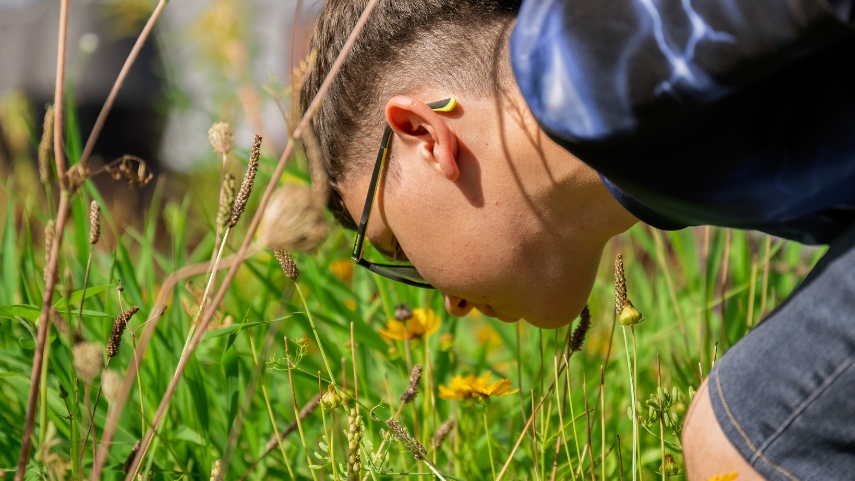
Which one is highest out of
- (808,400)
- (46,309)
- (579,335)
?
(46,309)

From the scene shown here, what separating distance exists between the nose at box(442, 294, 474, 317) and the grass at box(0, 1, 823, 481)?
0.11 ft

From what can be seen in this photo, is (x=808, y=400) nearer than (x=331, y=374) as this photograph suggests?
Yes

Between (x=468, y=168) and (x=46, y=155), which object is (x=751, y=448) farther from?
(x=46, y=155)

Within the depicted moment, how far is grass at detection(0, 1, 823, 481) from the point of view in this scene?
29.9 inches

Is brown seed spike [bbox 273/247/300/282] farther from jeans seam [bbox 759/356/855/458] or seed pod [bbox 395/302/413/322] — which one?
jeans seam [bbox 759/356/855/458]

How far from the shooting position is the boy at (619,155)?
54 cm

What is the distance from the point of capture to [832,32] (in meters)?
0.51

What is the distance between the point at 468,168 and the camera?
2.73 ft

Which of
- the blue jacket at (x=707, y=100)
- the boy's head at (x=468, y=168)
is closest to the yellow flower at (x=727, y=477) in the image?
the blue jacket at (x=707, y=100)

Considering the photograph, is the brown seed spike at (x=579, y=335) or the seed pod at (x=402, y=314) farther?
the seed pod at (x=402, y=314)

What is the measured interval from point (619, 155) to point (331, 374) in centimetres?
31

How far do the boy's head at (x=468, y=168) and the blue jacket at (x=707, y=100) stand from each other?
0.13 m

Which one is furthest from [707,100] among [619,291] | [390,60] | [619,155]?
[390,60]

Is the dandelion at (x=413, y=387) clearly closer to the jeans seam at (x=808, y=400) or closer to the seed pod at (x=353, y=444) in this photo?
the seed pod at (x=353, y=444)
